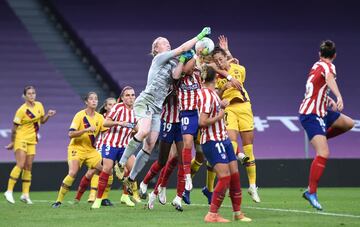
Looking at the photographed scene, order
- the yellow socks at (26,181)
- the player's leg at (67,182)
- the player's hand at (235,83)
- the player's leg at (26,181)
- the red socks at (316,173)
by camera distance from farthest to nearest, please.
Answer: the yellow socks at (26,181)
the player's leg at (26,181)
the player's leg at (67,182)
the player's hand at (235,83)
the red socks at (316,173)

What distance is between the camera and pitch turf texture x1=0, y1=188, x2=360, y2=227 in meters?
10.2

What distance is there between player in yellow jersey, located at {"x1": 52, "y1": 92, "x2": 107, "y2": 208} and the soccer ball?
295 cm

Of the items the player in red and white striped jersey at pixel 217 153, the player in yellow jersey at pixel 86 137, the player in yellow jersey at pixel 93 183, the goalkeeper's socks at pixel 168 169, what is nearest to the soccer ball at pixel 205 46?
the player in red and white striped jersey at pixel 217 153

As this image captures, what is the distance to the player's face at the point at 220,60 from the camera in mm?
12308

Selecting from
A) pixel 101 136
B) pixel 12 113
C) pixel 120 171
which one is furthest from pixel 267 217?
pixel 12 113

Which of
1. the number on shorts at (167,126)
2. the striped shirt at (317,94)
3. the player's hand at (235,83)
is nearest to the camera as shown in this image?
the striped shirt at (317,94)

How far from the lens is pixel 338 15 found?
24594 millimetres

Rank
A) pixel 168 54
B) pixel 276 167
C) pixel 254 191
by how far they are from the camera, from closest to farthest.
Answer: pixel 168 54 → pixel 254 191 → pixel 276 167

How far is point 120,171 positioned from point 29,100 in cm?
377

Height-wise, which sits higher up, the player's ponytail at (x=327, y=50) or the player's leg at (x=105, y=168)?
the player's ponytail at (x=327, y=50)

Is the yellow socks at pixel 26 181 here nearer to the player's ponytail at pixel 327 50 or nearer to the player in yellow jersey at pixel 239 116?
the player in yellow jersey at pixel 239 116

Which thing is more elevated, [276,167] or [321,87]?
[321,87]

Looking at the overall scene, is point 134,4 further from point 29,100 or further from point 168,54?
point 168,54

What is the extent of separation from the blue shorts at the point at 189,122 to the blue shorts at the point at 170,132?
457 millimetres
